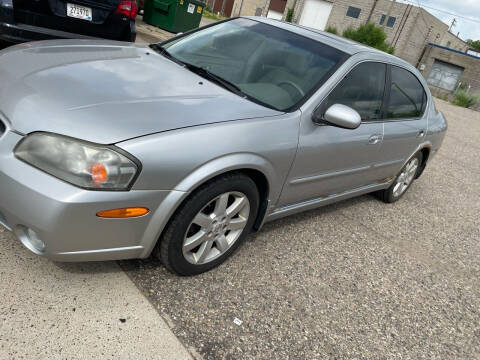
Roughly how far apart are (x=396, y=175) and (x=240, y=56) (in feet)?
7.66

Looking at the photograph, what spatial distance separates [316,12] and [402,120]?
45.6 m

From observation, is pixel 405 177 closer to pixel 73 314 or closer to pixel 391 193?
pixel 391 193

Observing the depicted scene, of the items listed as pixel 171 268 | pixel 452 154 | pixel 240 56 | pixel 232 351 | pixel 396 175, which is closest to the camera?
pixel 232 351

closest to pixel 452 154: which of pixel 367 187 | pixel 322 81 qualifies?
pixel 367 187

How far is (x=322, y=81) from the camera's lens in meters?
2.90

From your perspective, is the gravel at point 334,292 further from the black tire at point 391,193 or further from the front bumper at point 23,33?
the front bumper at point 23,33

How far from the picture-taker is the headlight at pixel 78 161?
6.16 feet

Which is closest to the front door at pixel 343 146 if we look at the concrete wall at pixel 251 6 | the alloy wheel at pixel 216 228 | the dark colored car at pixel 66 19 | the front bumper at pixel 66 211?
the alloy wheel at pixel 216 228

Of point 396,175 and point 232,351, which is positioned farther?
point 396,175

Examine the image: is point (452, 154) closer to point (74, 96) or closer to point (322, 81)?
point (322, 81)

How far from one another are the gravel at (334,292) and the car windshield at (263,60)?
116 cm

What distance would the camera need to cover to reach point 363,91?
3.29 m

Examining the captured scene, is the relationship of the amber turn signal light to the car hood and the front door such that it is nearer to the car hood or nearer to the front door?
the car hood

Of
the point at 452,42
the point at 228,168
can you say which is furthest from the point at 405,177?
the point at 452,42
